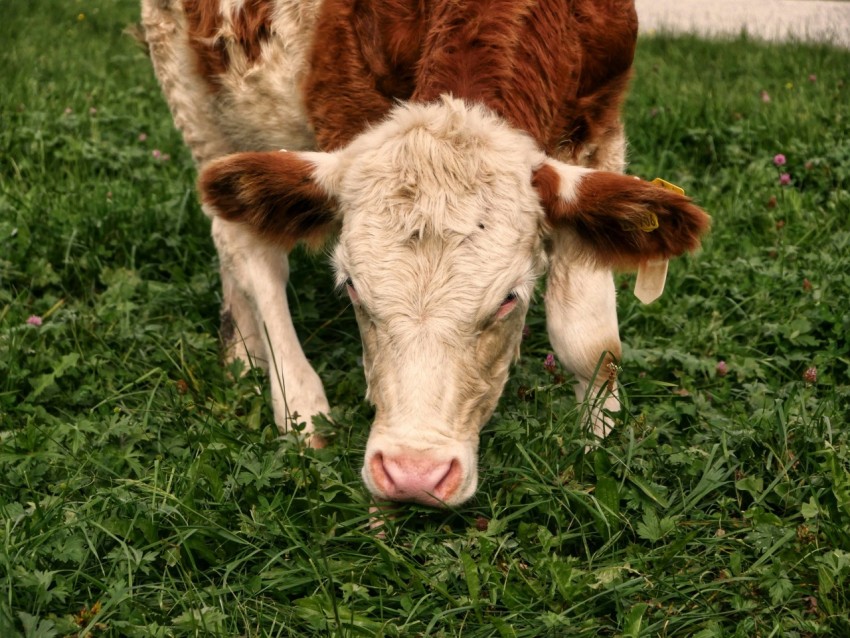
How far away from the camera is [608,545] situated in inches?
117

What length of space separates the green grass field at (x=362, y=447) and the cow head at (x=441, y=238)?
22 cm

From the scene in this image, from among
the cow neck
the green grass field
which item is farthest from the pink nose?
the cow neck

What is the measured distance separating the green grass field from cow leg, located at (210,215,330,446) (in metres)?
0.12

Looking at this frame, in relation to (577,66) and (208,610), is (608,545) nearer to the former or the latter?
(208,610)

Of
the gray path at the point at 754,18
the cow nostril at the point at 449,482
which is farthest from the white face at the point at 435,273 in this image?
the gray path at the point at 754,18

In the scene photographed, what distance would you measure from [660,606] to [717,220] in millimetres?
2977

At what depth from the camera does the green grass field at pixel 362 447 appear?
278 cm

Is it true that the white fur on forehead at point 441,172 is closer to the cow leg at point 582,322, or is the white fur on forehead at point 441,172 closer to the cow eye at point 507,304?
the cow eye at point 507,304

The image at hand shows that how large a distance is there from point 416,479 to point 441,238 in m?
0.72

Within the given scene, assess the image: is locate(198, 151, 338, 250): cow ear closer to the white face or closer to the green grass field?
the white face

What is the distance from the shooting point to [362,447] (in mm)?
3588

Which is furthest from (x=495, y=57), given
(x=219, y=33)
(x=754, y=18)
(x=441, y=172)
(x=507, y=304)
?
(x=754, y=18)

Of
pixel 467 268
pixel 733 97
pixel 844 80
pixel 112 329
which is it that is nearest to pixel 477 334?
pixel 467 268

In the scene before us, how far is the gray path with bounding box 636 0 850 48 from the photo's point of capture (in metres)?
8.92
